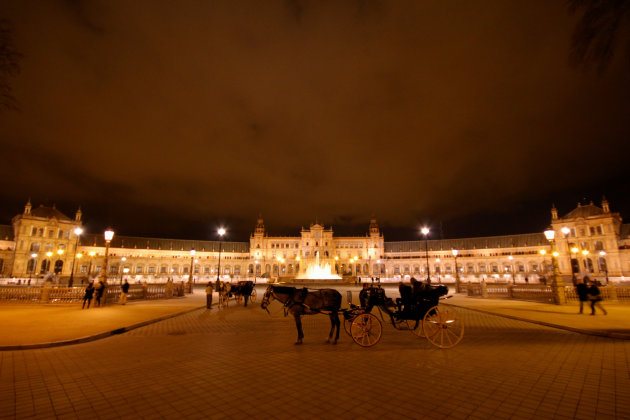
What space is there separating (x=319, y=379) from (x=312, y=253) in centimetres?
9144

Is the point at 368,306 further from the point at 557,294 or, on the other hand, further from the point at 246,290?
the point at 557,294

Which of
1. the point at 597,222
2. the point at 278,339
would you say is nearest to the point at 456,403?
the point at 278,339

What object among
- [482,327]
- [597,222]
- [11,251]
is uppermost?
[597,222]

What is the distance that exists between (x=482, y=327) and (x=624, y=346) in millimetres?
3846

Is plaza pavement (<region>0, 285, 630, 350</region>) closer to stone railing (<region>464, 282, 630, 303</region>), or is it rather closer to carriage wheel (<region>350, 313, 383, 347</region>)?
stone railing (<region>464, 282, 630, 303</region>)

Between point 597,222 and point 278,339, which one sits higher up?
point 597,222

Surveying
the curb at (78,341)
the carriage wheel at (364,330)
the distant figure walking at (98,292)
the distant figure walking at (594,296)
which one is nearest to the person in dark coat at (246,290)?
the curb at (78,341)

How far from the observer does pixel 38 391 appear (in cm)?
511

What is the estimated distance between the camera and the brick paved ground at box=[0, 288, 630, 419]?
439 cm

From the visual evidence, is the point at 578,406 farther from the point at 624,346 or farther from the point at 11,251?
the point at 11,251

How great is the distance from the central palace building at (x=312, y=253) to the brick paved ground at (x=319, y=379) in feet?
164

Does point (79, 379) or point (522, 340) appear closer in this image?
point (79, 379)

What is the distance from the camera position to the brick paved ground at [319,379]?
4395 mm

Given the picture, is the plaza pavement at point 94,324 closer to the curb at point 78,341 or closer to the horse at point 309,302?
the curb at point 78,341
